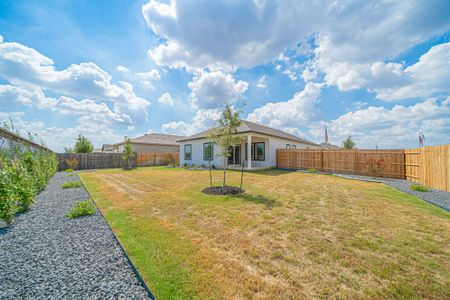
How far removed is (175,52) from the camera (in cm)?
1055

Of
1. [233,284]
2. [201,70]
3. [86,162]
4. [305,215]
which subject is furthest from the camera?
[86,162]

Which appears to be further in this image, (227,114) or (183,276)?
(227,114)

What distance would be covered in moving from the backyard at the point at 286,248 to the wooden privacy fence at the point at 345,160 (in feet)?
22.6

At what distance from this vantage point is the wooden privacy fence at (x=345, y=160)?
10656 millimetres

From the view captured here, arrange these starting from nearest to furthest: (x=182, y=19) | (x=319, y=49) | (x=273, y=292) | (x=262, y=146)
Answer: (x=273, y=292)
(x=182, y=19)
(x=319, y=49)
(x=262, y=146)

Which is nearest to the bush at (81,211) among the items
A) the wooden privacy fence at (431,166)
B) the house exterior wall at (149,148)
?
the wooden privacy fence at (431,166)

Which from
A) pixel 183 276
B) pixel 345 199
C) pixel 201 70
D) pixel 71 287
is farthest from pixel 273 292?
pixel 201 70

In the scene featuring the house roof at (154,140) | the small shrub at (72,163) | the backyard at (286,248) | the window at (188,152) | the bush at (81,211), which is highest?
the house roof at (154,140)

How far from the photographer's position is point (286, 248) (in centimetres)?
286

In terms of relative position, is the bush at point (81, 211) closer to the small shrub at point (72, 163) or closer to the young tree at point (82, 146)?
the small shrub at point (72, 163)

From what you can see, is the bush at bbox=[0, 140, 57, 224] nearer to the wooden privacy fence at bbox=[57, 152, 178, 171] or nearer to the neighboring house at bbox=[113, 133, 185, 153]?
the wooden privacy fence at bbox=[57, 152, 178, 171]

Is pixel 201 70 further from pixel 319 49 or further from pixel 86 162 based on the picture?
pixel 86 162

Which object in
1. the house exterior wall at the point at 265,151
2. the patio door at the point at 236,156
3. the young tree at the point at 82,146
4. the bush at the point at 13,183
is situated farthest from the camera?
the young tree at the point at 82,146

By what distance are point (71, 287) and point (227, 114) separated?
6.14 metres
